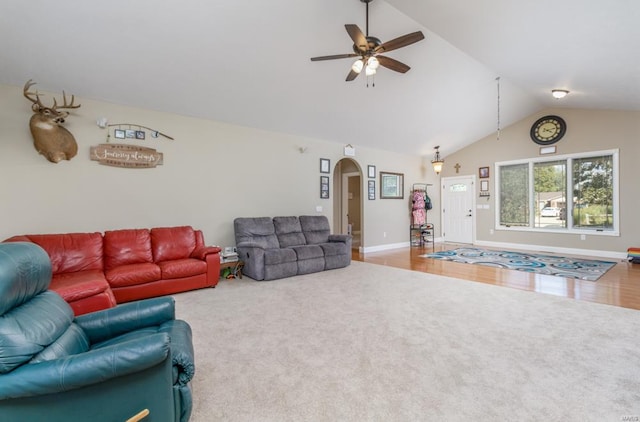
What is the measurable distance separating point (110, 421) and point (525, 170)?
9013 mm

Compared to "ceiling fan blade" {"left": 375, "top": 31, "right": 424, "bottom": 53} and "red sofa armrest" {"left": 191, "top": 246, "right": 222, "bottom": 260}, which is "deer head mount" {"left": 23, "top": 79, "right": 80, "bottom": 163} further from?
"ceiling fan blade" {"left": 375, "top": 31, "right": 424, "bottom": 53}

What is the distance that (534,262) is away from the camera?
19.3ft

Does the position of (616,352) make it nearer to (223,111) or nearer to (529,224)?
(223,111)

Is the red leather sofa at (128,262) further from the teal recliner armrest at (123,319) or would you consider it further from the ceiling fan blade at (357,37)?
the ceiling fan blade at (357,37)

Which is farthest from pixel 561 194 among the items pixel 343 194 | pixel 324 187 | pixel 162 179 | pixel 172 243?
pixel 162 179

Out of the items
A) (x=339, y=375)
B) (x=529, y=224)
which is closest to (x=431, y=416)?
(x=339, y=375)

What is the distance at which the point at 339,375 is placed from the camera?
2117 mm

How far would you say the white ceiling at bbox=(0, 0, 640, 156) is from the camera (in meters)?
3.09

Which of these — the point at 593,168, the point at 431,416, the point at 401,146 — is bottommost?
the point at 431,416

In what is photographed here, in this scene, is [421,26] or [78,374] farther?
[421,26]

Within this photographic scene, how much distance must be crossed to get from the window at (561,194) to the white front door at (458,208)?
28.3 inches

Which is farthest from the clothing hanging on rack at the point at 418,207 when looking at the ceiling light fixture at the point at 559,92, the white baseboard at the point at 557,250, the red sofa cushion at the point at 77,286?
the red sofa cushion at the point at 77,286

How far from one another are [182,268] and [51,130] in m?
2.32

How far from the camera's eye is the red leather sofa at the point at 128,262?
3.14 metres
